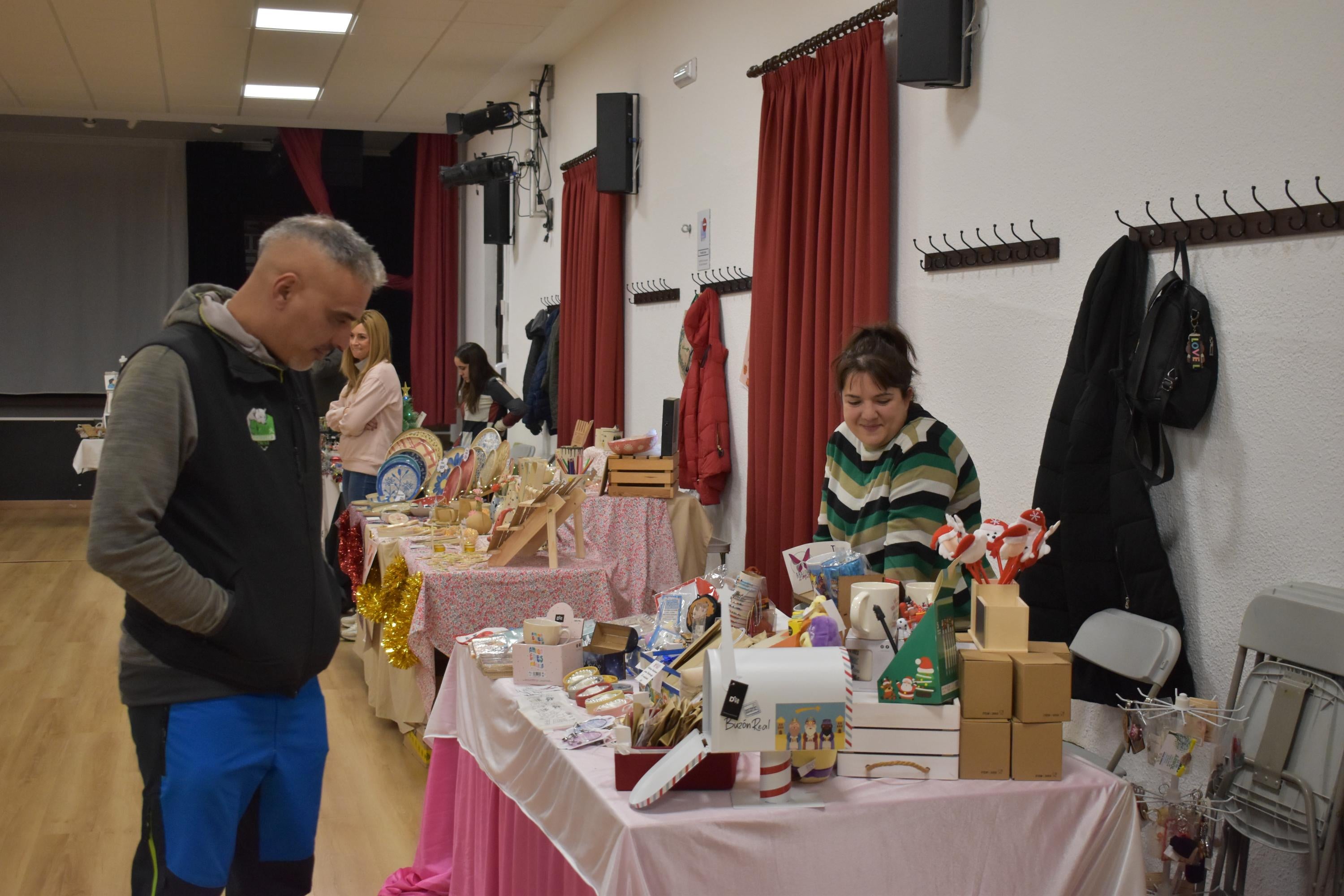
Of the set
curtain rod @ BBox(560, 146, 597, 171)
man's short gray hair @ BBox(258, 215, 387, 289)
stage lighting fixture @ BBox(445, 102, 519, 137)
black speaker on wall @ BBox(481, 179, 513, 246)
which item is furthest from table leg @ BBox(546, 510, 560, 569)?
black speaker on wall @ BBox(481, 179, 513, 246)

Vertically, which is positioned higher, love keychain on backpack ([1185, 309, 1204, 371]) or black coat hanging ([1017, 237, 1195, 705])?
love keychain on backpack ([1185, 309, 1204, 371])

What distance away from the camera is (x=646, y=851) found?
1.62 meters

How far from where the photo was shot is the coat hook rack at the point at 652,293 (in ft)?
19.4

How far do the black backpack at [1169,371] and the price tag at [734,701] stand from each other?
153 centimetres

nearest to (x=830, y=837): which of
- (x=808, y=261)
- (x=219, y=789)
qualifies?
(x=219, y=789)

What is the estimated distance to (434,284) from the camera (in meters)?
10.8

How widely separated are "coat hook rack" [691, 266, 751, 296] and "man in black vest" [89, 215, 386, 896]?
10.6ft

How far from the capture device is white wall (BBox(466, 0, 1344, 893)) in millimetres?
2457

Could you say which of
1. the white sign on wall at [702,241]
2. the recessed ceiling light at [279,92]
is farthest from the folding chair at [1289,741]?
the recessed ceiling light at [279,92]

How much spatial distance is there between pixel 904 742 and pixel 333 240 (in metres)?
1.22

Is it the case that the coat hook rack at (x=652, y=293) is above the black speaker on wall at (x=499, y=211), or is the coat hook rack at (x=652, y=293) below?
below

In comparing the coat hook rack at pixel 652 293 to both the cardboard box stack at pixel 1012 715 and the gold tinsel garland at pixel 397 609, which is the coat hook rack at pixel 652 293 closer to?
the gold tinsel garland at pixel 397 609

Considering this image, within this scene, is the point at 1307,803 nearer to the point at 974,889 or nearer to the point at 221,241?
the point at 974,889

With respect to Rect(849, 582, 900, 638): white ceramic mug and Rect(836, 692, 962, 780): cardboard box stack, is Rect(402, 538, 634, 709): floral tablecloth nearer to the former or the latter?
Rect(849, 582, 900, 638): white ceramic mug
